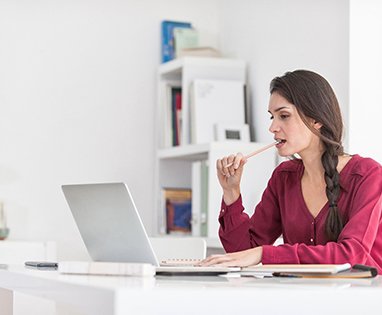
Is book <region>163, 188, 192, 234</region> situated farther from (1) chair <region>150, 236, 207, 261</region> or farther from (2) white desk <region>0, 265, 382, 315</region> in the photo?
(2) white desk <region>0, 265, 382, 315</region>

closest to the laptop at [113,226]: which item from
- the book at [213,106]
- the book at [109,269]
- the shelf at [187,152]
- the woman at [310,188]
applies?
the book at [109,269]

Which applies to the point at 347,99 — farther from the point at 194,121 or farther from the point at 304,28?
the point at 194,121

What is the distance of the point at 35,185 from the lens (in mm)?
3945

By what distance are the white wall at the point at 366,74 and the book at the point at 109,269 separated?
1899mm

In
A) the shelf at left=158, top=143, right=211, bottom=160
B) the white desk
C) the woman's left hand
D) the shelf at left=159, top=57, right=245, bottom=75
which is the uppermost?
the shelf at left=159, top=57, right=245, bottom=75

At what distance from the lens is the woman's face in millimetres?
2256

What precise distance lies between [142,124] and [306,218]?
→ 203cm

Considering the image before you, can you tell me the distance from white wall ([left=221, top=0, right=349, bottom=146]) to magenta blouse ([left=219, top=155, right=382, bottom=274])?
929mm

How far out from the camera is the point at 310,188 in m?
2.31

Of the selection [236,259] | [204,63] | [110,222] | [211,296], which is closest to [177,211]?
[204,63]

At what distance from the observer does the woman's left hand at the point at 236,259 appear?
1732 mm

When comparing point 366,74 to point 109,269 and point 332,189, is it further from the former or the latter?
point 109,269

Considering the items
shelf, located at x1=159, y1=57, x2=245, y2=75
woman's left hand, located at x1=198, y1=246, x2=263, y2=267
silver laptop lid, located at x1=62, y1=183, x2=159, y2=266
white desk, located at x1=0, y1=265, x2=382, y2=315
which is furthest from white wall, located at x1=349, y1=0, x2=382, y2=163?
white desk, located at x1=0, y1=265, x2=382, y2=315

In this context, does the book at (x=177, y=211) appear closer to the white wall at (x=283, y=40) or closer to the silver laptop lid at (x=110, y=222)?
the white wall at (x=283, y=40)
